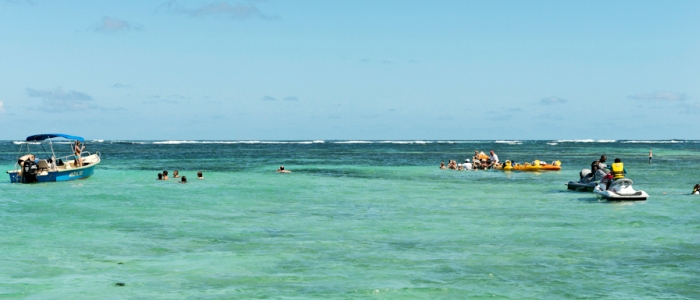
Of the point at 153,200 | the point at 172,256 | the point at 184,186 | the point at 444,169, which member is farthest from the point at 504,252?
the point at 444,169

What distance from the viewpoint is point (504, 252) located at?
19.4 m

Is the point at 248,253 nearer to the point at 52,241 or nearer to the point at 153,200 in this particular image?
the point at 52,241

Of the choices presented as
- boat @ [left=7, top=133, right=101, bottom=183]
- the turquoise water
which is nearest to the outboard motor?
boat @ [left=7, top=133, right=101, bottom=183]

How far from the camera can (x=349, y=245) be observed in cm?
2069

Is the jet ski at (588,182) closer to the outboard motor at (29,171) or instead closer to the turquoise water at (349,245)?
the turquoise water at (349,245)

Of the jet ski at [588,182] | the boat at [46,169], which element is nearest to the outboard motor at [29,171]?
the boat at [46,169]

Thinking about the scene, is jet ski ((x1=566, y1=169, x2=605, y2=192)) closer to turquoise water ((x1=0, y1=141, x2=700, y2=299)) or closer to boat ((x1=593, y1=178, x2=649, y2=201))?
turquoise water ((x1=0, y1=141, x2=700, y2=299))

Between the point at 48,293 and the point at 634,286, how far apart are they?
41.9ft

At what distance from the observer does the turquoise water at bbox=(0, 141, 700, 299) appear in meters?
15.6

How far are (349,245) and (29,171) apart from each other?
3000 centimetres

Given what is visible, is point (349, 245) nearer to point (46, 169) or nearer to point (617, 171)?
point (617, 171)

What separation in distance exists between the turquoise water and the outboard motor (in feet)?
22.4

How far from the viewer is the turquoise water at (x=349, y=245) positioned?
1562 centimetres

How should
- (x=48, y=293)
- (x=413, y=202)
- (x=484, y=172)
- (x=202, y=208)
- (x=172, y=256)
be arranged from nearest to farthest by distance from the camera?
(x=48, y=293) < (x=172, y=256) < (x=202, y=208) < (x=413, y=202) < (x=484, y=172)
